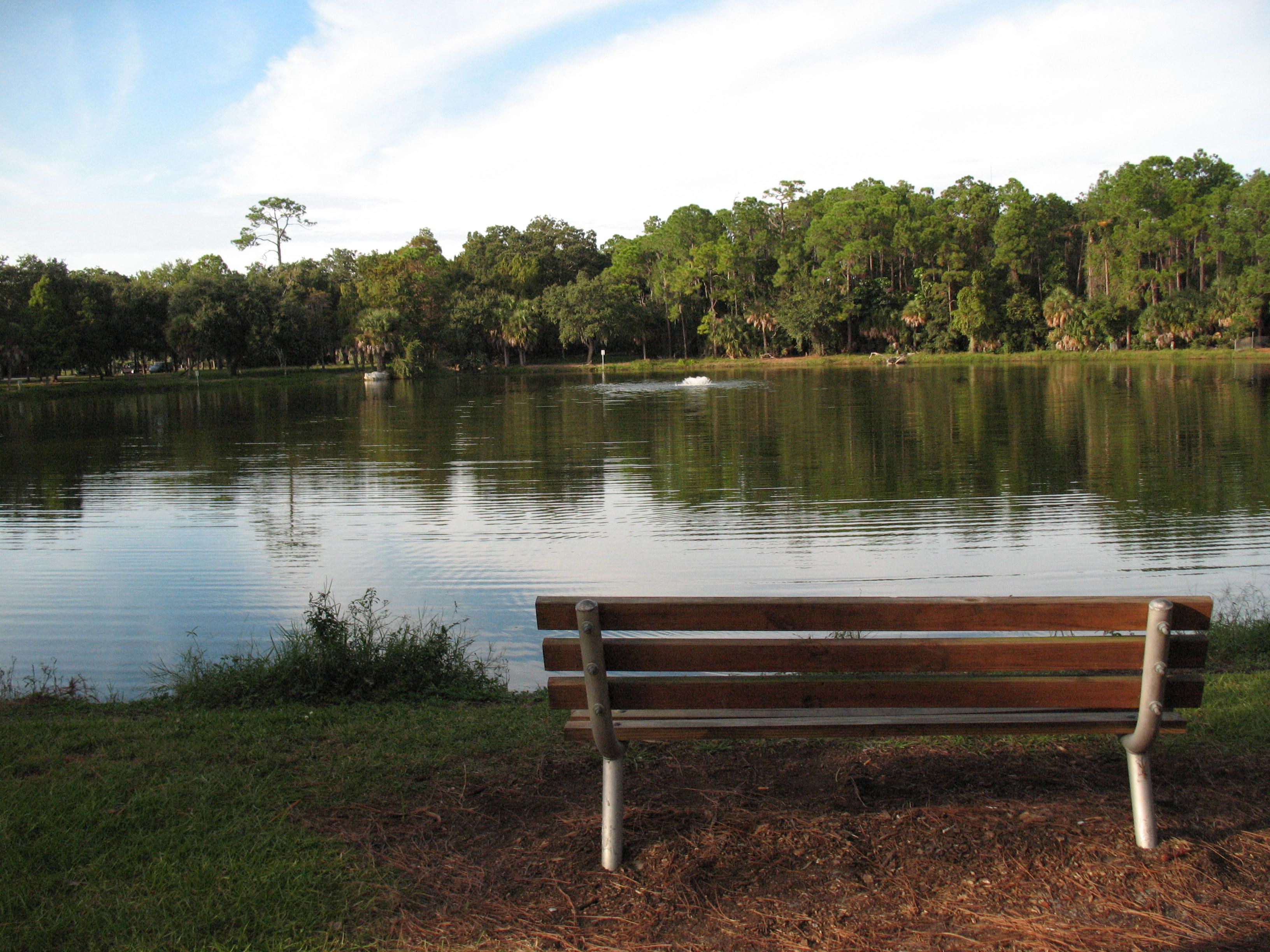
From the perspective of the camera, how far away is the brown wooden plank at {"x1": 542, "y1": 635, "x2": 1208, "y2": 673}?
2.95 metres

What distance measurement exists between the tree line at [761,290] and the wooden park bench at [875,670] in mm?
65884

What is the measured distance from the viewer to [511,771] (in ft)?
13.2

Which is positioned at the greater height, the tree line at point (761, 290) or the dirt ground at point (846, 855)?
the tree line at point (761, 290)

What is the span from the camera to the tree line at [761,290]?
67.9 meters

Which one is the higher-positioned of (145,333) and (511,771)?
(145,333)

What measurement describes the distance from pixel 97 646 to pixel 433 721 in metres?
4.62

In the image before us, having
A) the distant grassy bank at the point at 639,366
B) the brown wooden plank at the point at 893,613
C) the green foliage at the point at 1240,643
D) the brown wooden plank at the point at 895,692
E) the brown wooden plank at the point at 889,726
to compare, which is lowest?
the green foliage at the point at 1240,643

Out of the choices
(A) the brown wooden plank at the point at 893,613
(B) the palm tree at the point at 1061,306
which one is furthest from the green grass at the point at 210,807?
(B) the palm tree at the point at 1061,306

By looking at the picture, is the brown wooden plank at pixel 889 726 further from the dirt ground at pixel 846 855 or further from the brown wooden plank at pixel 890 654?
the dirt ground at pixel 846 855

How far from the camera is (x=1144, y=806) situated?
3188mm

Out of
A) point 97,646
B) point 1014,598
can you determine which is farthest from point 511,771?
point 97,646

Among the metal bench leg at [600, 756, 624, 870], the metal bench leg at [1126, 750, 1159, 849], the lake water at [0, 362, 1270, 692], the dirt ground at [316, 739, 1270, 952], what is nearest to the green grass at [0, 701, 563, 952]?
the dirt ground at [316, 739, 1270, 952]

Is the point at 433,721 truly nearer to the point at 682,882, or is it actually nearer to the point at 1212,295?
the point at 682,882

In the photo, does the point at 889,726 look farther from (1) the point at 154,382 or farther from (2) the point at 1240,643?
(1) the point at 154,382
